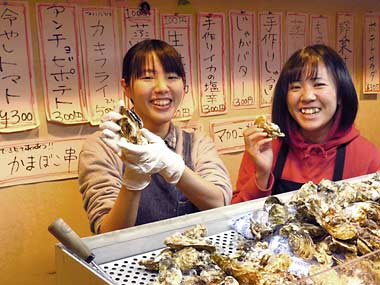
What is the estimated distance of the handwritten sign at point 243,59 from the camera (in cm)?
232

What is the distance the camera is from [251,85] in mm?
2410

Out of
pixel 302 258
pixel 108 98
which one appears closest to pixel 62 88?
pixel 108 98

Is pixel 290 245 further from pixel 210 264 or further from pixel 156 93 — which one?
pixel 156 93

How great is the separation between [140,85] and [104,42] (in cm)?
68

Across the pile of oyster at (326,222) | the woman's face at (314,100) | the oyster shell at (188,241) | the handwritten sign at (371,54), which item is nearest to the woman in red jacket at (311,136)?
the woman's face at (314,100)

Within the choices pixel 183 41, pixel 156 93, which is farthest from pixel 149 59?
pixel 183 41

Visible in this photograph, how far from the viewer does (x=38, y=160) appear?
178 cm

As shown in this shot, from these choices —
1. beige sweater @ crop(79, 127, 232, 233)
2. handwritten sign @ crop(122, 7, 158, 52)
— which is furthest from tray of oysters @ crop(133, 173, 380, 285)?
handwritten sign @ crop(122, 7, 158, 52)

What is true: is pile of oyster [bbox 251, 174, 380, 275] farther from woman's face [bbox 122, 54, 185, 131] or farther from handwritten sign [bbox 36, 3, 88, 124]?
handwritten sign [bbox 36, 3, 88, 124]

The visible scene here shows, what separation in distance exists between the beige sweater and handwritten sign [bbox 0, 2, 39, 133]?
1.72 feet

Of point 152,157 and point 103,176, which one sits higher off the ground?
point 152,157

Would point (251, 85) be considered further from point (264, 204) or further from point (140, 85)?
point (264, 204)

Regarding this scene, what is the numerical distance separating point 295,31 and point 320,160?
4.20 feet

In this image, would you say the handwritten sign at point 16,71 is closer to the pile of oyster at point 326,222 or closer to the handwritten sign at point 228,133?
the handwritten sign at point 228,133
